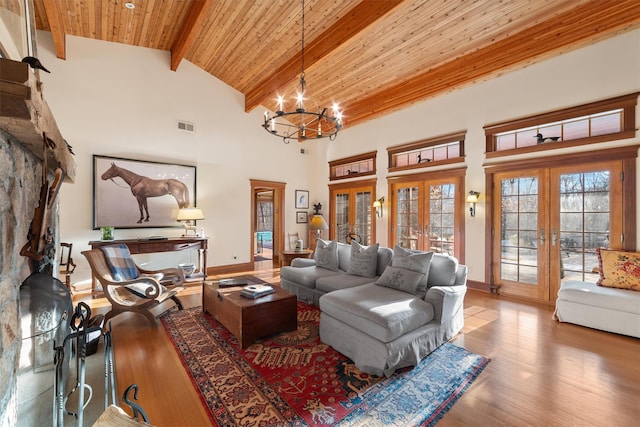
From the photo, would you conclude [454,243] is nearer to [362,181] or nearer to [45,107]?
[362,181]

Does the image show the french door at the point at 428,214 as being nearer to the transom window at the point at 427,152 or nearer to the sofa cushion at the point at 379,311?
the transom window at the point at 427,152

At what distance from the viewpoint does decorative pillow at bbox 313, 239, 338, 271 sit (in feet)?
14.0

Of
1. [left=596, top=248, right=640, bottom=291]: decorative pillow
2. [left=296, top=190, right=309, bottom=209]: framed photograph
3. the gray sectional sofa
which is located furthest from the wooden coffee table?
[left=296, top=190, right=309, bottom=209]: framed photograph

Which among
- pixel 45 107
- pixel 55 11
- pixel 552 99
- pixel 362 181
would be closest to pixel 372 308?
pixel 45 107

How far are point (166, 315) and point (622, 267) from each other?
18.9ft

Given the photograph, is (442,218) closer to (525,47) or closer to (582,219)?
(582,219)

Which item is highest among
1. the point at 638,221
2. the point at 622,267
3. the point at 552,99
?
the point at 552,99

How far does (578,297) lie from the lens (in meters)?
3.29

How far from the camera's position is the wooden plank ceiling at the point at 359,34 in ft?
11.5

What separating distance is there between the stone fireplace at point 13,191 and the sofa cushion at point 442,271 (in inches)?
127

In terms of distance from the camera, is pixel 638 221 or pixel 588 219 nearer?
pixel 638 221

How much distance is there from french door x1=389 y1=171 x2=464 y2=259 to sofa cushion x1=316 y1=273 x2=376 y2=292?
2.32m

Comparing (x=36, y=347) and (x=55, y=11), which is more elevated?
(x=55, y=11)

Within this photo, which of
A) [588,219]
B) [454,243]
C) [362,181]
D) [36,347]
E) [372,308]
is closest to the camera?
[36,347]
